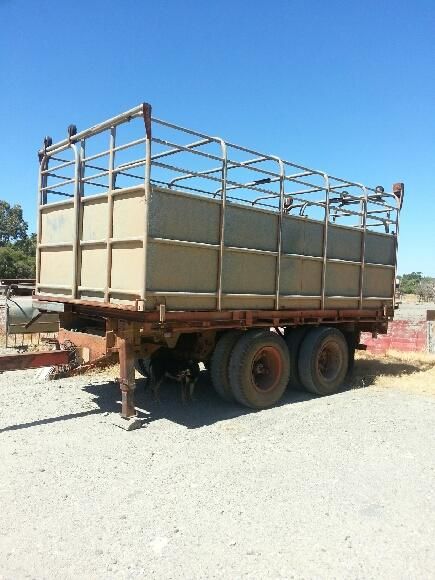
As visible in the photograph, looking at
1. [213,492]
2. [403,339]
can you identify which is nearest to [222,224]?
[213,492]

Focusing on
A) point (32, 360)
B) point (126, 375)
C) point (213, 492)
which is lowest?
point (213, 492)

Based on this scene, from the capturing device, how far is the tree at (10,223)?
58219 millimetres

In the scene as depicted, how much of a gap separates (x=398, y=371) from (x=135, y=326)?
6294 millimetres

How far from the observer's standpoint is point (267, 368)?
299 inches

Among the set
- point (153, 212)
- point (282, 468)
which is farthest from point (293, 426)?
point (153, 212)

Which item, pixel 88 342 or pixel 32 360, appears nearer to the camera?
pixel 32 360

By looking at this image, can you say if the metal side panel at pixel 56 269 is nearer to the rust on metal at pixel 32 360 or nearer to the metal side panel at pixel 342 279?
the rust on metal at pixel 32 360

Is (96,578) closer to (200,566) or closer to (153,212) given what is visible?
(200,566)

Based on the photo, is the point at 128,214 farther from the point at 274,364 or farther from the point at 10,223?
the point at 10,223

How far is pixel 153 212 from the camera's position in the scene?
18.7ft

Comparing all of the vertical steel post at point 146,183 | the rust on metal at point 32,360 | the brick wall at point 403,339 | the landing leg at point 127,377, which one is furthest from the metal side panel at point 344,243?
the brick wall at point 403,339

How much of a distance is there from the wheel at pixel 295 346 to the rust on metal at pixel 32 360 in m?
3.62

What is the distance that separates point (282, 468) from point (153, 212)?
3.09 meters

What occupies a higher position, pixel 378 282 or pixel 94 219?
pixel 94 219
